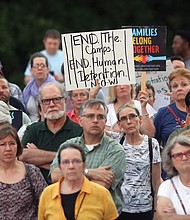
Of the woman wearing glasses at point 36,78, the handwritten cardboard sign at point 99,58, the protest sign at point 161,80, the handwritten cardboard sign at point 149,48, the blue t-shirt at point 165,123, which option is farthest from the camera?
the woman wearing glasses at point 36,78

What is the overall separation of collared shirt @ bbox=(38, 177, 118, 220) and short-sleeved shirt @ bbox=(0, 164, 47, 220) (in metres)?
0.34

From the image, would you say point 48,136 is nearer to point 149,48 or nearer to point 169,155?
point 169,155

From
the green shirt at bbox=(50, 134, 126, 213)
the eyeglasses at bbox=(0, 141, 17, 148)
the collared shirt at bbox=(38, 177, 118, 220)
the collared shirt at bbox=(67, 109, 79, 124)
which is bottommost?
the collared shirt at bbox=(38, 177, 118, 220)

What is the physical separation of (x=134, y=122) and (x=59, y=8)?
17.6m

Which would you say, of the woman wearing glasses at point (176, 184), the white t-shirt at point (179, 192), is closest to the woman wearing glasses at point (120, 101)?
the woman wearing glasses at point (176, 184)

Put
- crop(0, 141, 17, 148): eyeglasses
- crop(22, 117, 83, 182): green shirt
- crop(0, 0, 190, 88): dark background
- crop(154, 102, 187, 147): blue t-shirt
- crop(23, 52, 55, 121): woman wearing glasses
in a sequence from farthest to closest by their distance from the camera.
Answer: crop(0, 0, 190, 88): dark background < crop(23, 52, 55, 121): woman wearing glasses < crop(154, 102, 187, 147): blue t-shirt < crop(22, 117, 83, 182): green shirt < crop(0, 141, 17, 148): eyeglasses

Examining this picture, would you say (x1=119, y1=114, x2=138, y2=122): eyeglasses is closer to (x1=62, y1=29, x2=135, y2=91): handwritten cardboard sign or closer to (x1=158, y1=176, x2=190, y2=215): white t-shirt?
(x1=62, y1=29, x2=135, y2=91): handwritten cardboard sign

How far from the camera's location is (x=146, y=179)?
12.1 m

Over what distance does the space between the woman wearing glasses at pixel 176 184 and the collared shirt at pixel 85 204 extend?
1.51ft

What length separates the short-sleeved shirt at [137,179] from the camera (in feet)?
39.6

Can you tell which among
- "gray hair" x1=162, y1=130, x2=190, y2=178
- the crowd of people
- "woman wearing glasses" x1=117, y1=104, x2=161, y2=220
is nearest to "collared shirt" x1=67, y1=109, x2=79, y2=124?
the crowd of people

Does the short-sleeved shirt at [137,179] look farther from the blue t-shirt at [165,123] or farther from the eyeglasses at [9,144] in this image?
the eyeglasses at [9,144]

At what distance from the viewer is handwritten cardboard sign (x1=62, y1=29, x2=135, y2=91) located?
1314 centimetres

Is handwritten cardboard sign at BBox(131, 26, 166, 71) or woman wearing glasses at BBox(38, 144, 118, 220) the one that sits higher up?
handwritten cardboard sign at BBox(131, 26, 166, 71)
